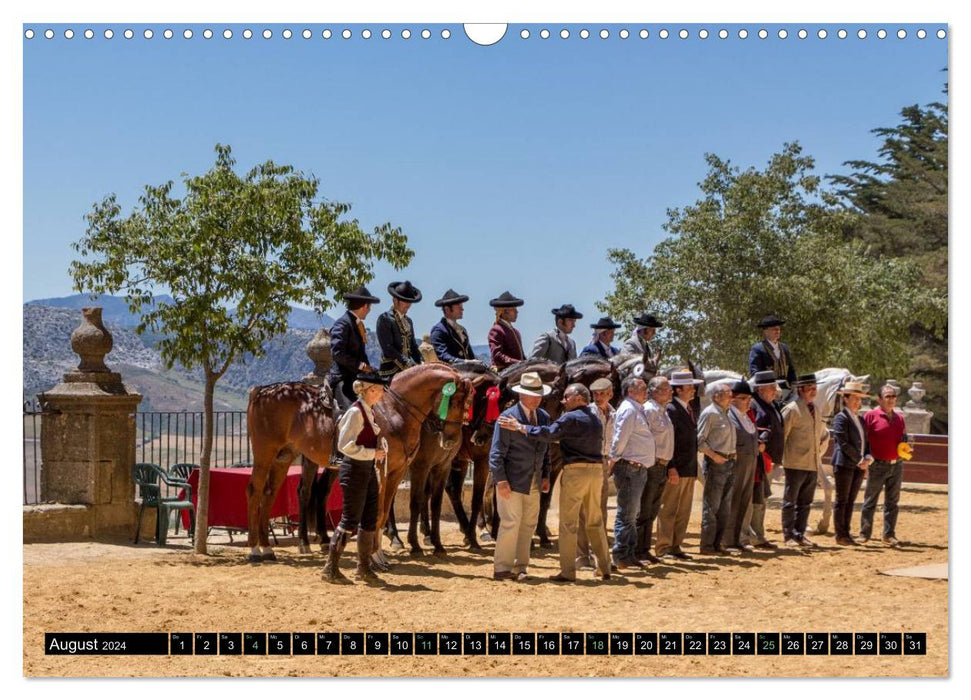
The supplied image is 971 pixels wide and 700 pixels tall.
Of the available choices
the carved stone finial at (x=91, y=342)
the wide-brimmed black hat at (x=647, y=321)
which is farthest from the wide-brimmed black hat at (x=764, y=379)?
the carved stone finial at (x=91, y=342)

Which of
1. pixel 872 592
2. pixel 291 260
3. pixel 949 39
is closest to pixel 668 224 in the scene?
pixel 291 260

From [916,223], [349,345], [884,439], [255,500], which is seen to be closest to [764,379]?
[884,439]

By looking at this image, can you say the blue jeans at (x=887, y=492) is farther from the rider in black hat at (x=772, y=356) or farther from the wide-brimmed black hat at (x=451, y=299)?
the wide-brimmed black hat at (x=451, y=299)

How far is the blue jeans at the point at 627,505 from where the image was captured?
1173 centimetres

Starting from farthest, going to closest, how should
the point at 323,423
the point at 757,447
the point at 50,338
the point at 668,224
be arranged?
the point at 668,224 < the point at 757,447 < the point at 323,423 < the point at 50,338

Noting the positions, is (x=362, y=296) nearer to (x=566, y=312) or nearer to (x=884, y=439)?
(x=566, y=312)

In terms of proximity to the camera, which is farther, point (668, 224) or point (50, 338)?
point (668, 224)

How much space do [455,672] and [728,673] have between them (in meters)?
1.52

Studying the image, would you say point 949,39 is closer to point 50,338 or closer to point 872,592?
point 872,592

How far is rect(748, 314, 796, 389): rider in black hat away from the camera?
48.2 ft

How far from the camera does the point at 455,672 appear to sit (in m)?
6.65

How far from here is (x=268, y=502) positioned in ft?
43.1

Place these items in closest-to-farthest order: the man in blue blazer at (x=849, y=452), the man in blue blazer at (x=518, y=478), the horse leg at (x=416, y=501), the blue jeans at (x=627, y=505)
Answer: the man in blue blazer at (x=518, y=478)
the blue jeans at (x=627, y=505)
the horse leg at (x=416, y=501)
the man in blue blazer at (x=849, y=452)

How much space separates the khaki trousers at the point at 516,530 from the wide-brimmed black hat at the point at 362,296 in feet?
8.09
